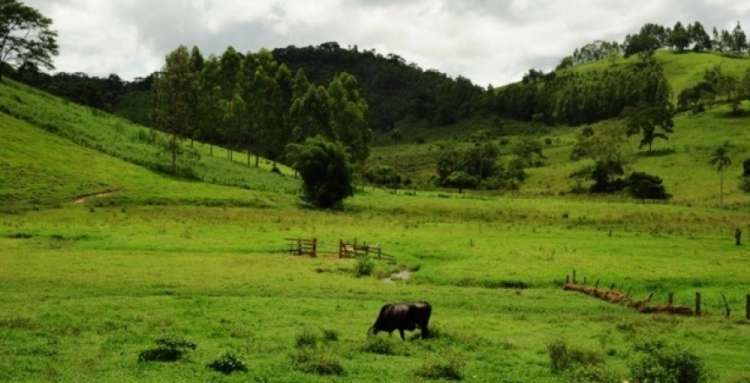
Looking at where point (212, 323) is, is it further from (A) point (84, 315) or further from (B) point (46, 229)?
(B) point (46, 229)

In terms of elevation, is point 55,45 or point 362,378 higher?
point 55,45

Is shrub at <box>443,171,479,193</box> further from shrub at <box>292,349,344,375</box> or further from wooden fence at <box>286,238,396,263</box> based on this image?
shrub at <box>292,349,344,375</box>

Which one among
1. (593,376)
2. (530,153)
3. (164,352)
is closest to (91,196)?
(164,352)

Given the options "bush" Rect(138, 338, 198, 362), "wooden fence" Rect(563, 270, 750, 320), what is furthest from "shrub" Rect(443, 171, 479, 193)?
"bush" Rect(138, 338, 198, 362)

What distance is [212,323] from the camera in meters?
26.8

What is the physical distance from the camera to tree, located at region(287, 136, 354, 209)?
83688mm

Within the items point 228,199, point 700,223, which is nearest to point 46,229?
point 228,199

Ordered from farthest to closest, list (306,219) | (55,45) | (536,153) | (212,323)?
(536,153), (55,45), (306,219), (212,323)

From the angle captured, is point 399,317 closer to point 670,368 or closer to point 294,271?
point 670,368

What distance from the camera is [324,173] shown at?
84.2 metres

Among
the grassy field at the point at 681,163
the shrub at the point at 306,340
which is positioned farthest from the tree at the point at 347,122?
the shrub at the point at 306,340

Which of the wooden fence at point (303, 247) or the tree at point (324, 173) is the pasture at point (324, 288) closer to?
the wooden fence at point (303, 247)

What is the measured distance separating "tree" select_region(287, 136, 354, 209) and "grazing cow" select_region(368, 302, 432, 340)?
58.9 meters

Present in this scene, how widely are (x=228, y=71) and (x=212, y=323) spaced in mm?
91116
